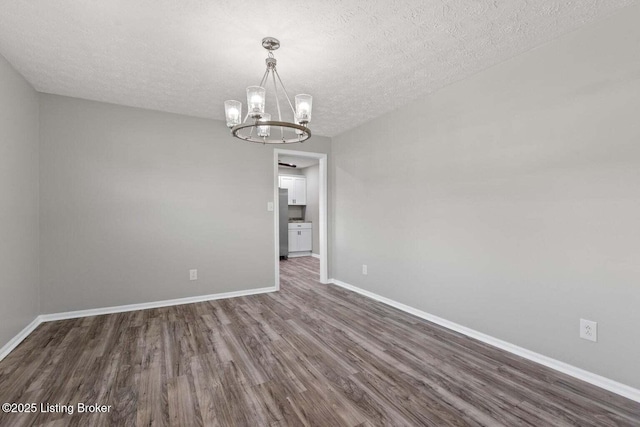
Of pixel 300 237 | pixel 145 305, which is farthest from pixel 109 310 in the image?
pixel 300 237

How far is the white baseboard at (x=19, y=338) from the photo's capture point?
2325 millimetres

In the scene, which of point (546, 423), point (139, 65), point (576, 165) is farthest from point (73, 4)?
point (546, 423)

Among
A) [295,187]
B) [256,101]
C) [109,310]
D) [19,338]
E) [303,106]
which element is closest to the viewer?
[256,101]

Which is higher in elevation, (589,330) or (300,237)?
(300,237)

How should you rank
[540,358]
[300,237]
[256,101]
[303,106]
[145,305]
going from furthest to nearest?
1. [300,237]
2. [145,305]
3. [540,358]
4. [303,106]
5. [256,101]

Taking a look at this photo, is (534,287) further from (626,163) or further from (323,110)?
(323,110)

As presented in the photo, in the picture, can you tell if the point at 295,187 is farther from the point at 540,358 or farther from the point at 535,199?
the point at 540,358

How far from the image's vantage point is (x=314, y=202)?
7.58 m

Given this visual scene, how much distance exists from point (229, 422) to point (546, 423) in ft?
5.70

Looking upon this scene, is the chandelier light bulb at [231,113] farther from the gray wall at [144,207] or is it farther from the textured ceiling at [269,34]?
the gray wall at [144,207]

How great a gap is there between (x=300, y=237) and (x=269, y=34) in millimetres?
5762

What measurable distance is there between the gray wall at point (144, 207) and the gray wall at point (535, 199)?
213 centimetres

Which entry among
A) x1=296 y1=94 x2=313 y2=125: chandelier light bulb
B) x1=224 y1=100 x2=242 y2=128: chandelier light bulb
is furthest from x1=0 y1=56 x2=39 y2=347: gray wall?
x1=296 y1=94 x2=313 y2=125: chandelier light bulb
